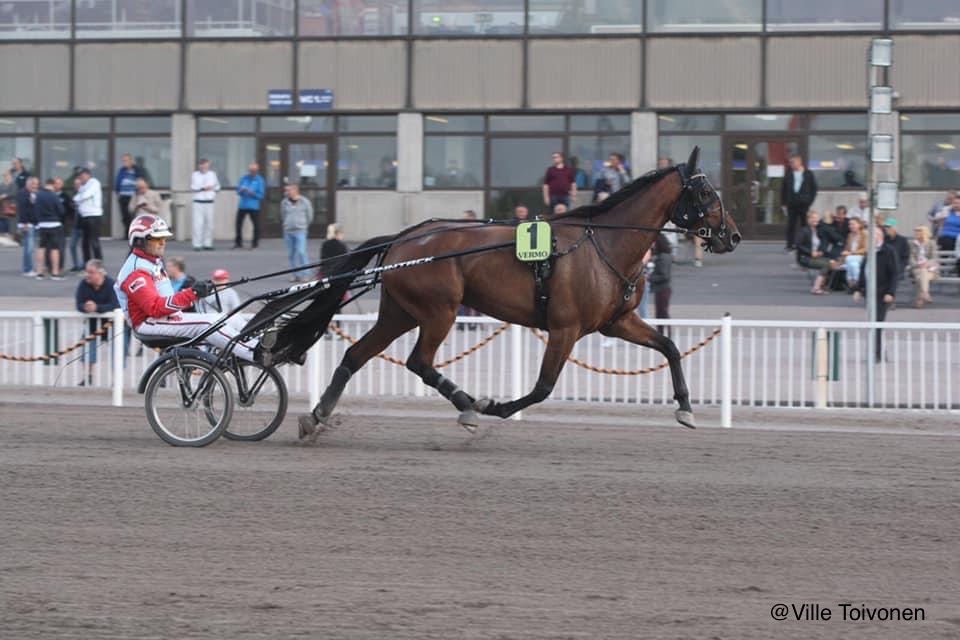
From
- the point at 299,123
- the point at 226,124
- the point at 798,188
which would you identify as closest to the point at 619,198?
the point at 798,188

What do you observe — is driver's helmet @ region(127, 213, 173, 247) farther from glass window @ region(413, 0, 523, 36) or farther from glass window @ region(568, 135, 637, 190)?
glass window @ region(413, 0, 523, 36)

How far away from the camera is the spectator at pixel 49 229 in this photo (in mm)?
21453

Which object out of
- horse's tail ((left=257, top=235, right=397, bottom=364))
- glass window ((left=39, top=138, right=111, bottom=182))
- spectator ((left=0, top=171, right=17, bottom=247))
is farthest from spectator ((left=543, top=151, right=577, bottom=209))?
horse's tail ((left=257, top=235, right=397, bottom=364))

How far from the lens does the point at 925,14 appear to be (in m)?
25.4

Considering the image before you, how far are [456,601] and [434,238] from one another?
4.22m

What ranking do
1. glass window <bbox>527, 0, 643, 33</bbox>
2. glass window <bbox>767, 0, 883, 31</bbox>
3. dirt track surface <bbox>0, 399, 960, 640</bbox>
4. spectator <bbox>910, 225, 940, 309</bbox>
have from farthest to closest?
glass window <bbox>527, 0, 643, 33</bbox>, glass window <bbox>767, 0, 883, 31</bbox>, spectator <bbox>910, 225, 940, 309</bbox>, dirt track surface <bbox>0, 399, 960, 640</bbox>

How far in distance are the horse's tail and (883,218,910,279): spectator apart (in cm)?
867

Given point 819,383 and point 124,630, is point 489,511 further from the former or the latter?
point 819,383

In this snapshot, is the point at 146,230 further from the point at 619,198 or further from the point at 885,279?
the point at 885,279

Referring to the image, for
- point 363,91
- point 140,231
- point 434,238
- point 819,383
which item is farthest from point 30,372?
point 363,91

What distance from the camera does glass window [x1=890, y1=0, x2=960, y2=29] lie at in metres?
25.4

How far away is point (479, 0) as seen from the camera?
26375mm

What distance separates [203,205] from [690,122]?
8.47 meters

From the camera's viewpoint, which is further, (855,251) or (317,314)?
(855,251)
